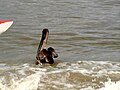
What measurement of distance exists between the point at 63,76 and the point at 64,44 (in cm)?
283

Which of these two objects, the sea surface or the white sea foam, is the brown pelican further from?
the white sea foam

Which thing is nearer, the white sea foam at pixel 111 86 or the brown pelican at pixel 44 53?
the white sea foam at pixel 111 86

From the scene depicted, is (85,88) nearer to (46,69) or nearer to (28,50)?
(46,69)

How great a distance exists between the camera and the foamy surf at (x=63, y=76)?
680cm

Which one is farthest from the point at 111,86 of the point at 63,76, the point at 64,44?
the point at 64,44

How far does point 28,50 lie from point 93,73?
2494 millimetres

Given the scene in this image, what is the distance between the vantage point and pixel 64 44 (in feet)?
33.8

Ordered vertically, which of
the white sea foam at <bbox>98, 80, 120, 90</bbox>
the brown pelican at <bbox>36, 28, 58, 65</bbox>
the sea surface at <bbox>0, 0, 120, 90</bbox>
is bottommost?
the sea surface at <bbox>0, 0, 120, 90</bbox>

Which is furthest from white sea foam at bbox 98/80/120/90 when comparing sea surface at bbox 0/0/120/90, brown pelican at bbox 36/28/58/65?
brown pelican at bbox 36/28/58/65

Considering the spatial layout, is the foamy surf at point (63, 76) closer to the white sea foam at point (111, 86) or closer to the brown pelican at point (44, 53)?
the white sea foam at point (111, 86)

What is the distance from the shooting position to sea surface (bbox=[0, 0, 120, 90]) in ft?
23.5

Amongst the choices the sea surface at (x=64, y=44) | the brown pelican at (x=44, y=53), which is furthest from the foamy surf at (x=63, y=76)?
the brown pelican at (x=44, y=53)

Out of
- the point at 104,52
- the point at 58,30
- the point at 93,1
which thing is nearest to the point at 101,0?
the point at 93,1

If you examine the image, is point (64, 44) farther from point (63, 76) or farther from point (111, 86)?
point (111, 86)
